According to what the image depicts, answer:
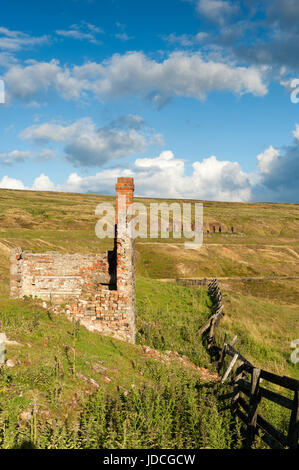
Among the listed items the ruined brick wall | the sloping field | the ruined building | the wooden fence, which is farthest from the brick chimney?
the sloping field

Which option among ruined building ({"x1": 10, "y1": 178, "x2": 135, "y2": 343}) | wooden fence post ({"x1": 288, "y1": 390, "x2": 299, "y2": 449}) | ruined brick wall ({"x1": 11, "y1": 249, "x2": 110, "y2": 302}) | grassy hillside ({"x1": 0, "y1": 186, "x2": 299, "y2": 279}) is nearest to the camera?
wooden fence post ({"x1": 288, "y1": 390, "x2": 299, "y2": 449})

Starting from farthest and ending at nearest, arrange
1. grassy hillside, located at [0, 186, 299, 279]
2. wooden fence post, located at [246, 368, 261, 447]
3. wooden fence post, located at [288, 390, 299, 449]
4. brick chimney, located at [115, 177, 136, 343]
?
grassy hillside, located at [0, 186, 299, 279]
brick chimney, located at [115, 177, 136, 343]
wooden fence post, located at [246, 368, 261, 447]
wooden fence post, located at [288, 390, 299, 449]

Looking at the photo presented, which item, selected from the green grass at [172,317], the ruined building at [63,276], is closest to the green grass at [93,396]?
the ruined building at [63,276]

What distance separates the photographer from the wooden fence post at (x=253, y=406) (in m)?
6.01

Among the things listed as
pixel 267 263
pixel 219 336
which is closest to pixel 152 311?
pixel 219 336

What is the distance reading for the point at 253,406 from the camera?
613cm

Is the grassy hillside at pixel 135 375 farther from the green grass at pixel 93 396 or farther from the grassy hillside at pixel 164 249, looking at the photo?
the grassy hillside at pixel 164 249

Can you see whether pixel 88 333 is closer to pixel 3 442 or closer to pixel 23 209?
pixel 3 442

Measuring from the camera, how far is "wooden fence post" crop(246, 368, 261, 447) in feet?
19.7

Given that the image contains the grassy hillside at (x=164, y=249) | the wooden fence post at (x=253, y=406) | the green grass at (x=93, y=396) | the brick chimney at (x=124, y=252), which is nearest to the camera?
the green grass at (x=93, y=396)

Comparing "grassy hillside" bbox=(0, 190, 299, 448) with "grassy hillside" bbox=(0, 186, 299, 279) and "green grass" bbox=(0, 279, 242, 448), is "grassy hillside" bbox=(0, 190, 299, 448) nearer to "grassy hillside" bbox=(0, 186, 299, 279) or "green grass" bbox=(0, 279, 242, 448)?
"green grass" bbox=(0, 279, 242, 448)

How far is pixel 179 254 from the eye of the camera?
37.6 m

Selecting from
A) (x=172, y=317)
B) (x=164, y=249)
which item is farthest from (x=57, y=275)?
(x=164, y=249)

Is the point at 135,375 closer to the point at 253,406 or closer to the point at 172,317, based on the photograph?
the point at 253,406
